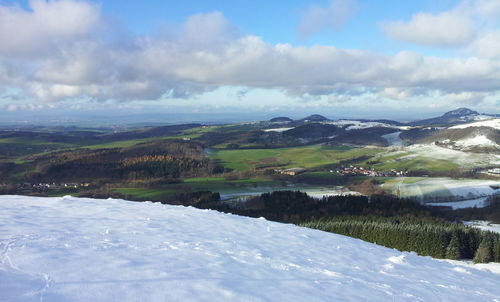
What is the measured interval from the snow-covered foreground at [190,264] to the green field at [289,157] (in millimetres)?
80686

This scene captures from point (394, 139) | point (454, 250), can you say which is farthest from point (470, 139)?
point (454, 250)

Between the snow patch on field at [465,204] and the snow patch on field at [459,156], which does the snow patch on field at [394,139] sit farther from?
the snow patch on field at [465,204]

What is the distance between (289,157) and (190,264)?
111175 mm

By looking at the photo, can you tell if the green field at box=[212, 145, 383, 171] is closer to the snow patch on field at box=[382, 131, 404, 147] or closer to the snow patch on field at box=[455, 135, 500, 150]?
the snow patch on field at box=[382, 131, 404, 147]

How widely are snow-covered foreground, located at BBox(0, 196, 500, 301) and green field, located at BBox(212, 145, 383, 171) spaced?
8069cm

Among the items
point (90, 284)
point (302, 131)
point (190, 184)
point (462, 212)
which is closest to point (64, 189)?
point (190, 184)

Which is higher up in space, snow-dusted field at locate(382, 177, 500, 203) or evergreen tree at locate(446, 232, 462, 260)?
evergreen tree at locate(446, 232, 462, 260)

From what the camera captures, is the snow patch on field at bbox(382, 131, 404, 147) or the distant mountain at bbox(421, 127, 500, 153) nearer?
the distant mountain at bbox(421, 127, 500, 153)

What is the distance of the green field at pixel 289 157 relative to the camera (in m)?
102

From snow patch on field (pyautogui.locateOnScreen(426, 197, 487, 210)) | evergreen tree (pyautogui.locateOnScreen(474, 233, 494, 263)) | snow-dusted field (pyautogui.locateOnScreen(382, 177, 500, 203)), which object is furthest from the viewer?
snow-dusted field (pyautogui.locateOnScreen(382, 177, 500, 203))

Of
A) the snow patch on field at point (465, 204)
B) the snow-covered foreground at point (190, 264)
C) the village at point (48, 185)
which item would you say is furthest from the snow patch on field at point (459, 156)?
the snow-covered foreground at point (190, 264)

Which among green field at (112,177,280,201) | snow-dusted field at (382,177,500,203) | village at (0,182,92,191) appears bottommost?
snow-dusted field at (382,177,500,203)

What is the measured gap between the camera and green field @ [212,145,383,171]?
102 m

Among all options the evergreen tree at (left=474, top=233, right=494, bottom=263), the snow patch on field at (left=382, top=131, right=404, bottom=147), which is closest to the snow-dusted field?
the evergreen tree at (left=474, top=233, right=494, bottom=263)
